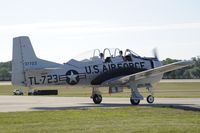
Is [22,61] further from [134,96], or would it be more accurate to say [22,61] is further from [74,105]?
[134,96]

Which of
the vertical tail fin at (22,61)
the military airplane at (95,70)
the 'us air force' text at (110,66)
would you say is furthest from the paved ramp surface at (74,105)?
the 'us air force' text at (110,66)

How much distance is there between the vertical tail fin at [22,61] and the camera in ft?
80.8

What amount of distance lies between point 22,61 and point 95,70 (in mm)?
4499

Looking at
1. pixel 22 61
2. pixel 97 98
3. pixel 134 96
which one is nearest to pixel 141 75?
pixel 134 96

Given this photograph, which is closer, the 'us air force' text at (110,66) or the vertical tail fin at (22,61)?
the vertical tail fin at (22,61)

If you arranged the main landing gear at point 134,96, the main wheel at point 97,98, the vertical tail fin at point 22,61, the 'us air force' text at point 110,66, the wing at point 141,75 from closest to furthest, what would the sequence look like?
1. the vertical tail fin at point 22,61
2. the wing at point 141,75
3. the 'us air force' text at point 110,66
4. the main landing gear at point 134,96
5. the main wheel at point 97,98

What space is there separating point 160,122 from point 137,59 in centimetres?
1225

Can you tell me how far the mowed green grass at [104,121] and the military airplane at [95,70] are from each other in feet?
16.6

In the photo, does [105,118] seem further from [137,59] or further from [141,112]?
[137,59]

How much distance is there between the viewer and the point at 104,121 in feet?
54.9

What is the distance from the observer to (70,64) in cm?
2644

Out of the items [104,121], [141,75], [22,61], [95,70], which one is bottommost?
[104,121]

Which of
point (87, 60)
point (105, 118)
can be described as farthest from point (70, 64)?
point (105, 118)

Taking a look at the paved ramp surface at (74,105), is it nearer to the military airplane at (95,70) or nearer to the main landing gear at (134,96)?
the main landing gear at (134,96)
